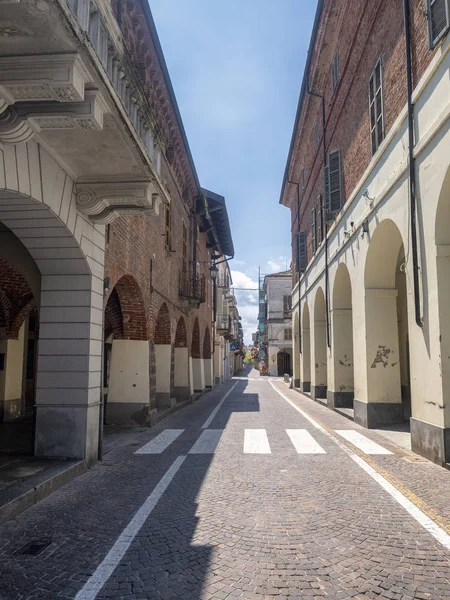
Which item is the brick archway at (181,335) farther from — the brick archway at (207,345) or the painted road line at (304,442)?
the painted road line at (304,442)

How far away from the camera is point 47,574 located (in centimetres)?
350

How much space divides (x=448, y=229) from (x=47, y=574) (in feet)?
22.5

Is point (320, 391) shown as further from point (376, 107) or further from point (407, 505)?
point (407, 505)

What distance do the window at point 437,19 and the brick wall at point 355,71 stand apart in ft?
1.11

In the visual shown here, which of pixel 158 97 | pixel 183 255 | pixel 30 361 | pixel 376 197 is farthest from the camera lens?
pixel 183 255

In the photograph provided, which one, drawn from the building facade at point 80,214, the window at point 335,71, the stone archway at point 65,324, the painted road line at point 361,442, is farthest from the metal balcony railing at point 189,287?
the stone archway at point 65,324

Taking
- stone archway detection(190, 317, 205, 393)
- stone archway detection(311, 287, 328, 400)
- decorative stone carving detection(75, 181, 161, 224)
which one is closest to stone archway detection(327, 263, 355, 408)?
stone archway detection(311, 287, 328, 400)

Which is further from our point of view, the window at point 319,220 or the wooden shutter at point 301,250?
the wooden shutter at point 301,250

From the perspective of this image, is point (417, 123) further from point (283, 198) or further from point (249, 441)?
point (283, 198)

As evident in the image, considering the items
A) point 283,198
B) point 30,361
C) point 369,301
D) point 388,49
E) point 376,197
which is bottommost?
point 30,361

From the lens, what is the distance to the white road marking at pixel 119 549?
3262 millimetres

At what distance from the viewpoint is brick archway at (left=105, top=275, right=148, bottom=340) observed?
11.1 meters

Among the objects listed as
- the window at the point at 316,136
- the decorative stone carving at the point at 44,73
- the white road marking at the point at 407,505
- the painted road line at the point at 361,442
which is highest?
the window at the point at 316,136

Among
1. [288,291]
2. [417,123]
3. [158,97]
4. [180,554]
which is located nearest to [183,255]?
[158,97]
